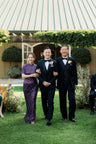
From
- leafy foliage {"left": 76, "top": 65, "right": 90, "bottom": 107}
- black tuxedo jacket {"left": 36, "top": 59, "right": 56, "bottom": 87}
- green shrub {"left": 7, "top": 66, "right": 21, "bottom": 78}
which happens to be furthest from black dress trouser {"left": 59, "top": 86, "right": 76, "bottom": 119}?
green shrub {"left": 7, "top": 66, "right": 21, "bottom": 78}

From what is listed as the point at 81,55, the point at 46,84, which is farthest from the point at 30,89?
the point at 81,55

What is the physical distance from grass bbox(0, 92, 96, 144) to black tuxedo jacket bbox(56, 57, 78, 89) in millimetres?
909

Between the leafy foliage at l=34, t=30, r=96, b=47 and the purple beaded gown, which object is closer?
the purple beaded gown

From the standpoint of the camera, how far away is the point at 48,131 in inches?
168

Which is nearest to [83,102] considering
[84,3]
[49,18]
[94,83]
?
[94,83]

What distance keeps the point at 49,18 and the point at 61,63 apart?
851 centimetres

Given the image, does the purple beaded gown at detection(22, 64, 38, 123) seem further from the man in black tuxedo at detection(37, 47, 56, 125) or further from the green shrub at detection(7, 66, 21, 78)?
the green shrub at detection(7, 66, 21, 78)

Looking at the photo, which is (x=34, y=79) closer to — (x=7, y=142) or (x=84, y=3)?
(x=7, y=142)

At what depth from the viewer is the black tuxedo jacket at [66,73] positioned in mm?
4883

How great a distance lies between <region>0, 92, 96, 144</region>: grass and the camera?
12.3ft

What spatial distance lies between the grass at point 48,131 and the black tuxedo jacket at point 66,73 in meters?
0.91

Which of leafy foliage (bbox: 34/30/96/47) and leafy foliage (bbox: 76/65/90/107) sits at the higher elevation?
leafy foliage (bbox: 34/30/96/47)

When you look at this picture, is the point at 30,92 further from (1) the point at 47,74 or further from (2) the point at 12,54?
(2) the point at 12,54

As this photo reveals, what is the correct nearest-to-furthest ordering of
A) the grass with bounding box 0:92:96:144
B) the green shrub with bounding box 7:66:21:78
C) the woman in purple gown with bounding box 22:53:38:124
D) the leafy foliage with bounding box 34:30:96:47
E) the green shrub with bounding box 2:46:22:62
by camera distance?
1. the grass with bounding box 0:92:96:144
2. the woman in purple gown with bounding box 22:53:38:124
3. the leafy foliage with bounding box 34:30:96:47
4. the green shrub with bounding box 7:66:21:78
5. the green shrub with bounding box 2:46:22:62
